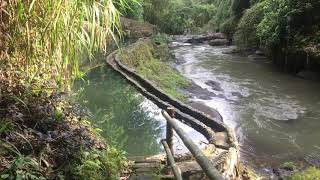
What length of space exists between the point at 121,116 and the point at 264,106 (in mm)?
4018

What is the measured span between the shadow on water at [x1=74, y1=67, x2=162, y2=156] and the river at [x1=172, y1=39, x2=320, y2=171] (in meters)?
1.67

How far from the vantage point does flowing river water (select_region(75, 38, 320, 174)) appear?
6.93 m

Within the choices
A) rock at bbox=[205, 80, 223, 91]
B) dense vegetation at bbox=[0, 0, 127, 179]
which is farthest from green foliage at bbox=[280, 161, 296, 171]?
rock at bbox=[205, 80, 223, 91]

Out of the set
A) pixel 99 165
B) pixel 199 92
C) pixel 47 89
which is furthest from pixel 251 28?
pixel 99 165

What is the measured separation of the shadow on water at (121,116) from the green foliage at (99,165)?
101 centimetres

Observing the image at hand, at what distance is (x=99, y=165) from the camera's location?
3670 millimetres

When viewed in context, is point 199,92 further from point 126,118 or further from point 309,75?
point 309,75

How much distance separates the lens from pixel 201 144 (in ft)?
21.2

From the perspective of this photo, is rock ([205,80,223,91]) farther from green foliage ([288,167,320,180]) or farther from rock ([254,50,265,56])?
green foliage ([288,167,320,180])

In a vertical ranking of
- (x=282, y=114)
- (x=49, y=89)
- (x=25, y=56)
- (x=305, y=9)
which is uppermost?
(x=305, y=9)

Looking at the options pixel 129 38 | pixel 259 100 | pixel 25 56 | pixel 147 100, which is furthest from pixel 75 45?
pixel 129 38

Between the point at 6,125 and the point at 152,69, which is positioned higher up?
the point at 6,125

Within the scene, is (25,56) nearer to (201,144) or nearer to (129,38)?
(201,144)

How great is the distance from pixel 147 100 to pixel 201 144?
3587 mm
